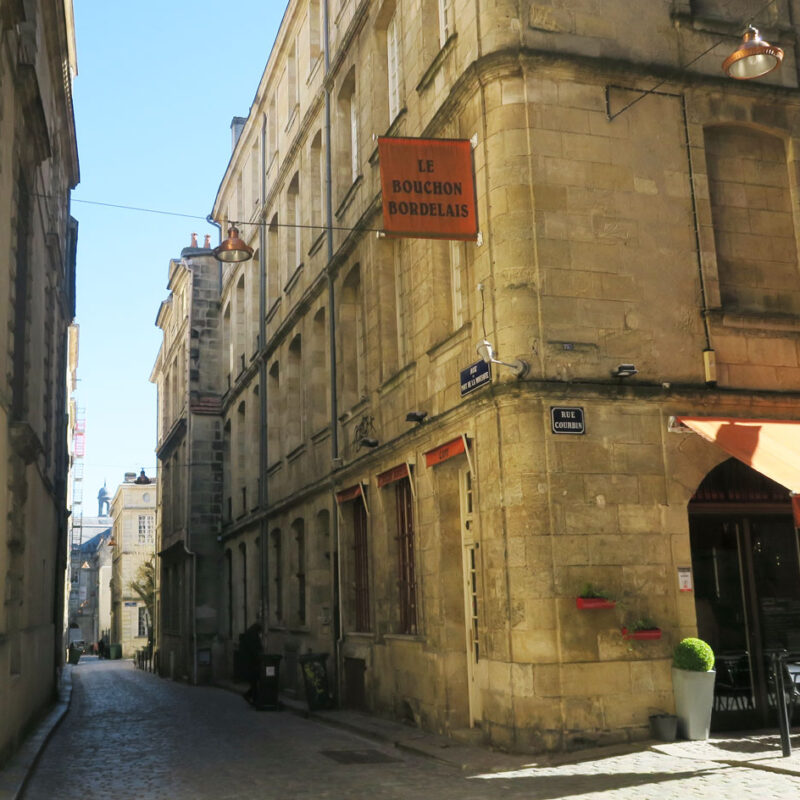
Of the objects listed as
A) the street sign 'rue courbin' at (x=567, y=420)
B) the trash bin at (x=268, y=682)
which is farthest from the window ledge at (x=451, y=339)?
the trash bin at (x=268, y=682)

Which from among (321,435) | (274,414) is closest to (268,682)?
(321,435)

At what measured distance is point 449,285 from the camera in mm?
14047

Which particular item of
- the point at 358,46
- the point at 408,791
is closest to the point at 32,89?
the point at 358,46

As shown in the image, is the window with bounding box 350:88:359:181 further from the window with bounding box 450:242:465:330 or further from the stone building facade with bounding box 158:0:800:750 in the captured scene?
the window with bounding box 450:242:465:330

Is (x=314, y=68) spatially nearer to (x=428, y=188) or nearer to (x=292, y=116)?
(x=292, y=116)

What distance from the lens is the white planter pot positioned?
35.4 ft

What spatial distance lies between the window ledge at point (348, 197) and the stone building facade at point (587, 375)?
75.7 inches

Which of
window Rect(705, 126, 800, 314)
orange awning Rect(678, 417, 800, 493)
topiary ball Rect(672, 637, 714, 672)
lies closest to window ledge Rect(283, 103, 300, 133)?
window Rect(705, 126, 800, 314)

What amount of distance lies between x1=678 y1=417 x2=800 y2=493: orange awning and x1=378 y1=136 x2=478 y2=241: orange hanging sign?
336 centimetres

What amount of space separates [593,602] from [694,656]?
1.15m

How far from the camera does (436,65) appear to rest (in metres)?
14.0

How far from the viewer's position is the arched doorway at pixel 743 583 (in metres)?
11.8

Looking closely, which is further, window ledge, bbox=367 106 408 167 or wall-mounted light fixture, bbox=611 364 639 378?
window ledge, bbox=367 106 408 167

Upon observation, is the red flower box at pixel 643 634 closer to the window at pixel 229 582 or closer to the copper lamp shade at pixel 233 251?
the copper lamp shade at pixel 233 251
